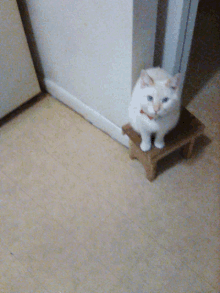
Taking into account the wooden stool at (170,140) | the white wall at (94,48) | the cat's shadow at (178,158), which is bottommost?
the cat's shadow at (178,158)

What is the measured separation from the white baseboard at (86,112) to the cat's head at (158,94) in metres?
0.46

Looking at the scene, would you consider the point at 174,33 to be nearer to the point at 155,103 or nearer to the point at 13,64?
the point at 155,103

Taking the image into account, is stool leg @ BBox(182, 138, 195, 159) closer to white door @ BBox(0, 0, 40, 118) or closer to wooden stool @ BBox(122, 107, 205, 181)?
wooden stool @ BBox(122, 107, 205, 181)

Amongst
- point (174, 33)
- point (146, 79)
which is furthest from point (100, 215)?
point (174, 33)

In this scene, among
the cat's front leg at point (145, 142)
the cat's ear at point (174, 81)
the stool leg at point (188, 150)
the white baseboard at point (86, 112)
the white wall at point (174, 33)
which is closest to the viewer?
the cat's ear at point (174, 81)

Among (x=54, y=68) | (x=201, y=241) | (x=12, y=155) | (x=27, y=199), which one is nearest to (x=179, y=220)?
(x=201, y=241)

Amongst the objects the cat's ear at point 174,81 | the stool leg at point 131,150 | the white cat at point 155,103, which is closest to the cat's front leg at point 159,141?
the white cat at point 155,103

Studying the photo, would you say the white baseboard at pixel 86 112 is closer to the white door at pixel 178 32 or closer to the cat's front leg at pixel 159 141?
the cat's front leg at pixel 159 141

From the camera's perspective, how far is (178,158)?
147cm

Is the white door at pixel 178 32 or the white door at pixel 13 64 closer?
the white door at pixel 178 32

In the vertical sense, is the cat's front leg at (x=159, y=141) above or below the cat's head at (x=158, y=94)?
below

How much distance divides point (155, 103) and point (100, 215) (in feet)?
1.85

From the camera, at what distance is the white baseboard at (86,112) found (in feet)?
4.98

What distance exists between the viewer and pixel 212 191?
135cm
